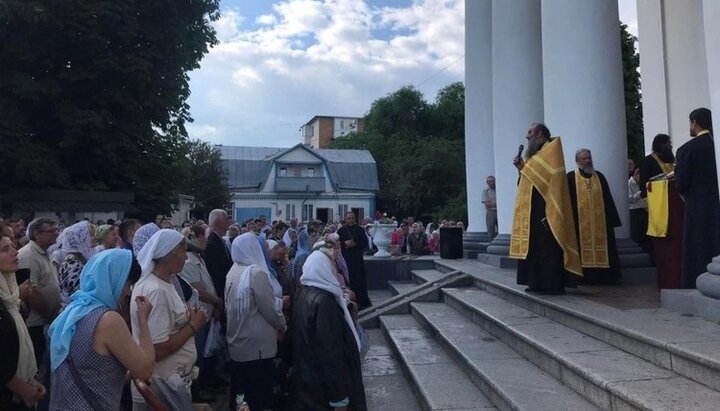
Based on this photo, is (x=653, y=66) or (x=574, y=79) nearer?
(x=574, y=79)

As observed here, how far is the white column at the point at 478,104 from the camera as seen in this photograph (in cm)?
1188

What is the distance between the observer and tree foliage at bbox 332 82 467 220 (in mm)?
42438

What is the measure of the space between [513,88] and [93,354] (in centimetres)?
820

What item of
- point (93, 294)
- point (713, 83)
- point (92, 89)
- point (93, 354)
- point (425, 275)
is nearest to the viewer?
point (93, 354)

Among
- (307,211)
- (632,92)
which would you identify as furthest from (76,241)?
(307,211)

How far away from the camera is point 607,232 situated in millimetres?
6164

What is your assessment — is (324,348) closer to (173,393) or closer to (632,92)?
(173,393)

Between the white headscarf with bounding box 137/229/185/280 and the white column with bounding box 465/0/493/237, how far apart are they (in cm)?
937

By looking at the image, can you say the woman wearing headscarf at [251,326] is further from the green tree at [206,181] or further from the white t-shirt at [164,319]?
the green tree at [206,181]

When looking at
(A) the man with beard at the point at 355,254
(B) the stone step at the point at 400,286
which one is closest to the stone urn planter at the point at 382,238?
(B) the stone step at the point at 400,286

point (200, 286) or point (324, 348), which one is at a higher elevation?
point (200, 286)

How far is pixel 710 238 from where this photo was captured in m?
4.61

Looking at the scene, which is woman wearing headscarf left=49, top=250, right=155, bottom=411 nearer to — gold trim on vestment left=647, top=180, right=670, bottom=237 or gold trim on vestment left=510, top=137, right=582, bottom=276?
gold trim on vestment left=510, top=137, right=582, bottom=276

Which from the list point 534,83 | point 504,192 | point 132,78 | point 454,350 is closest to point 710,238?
point 454,350
